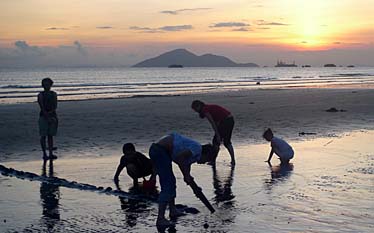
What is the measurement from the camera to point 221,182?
34.6 feet

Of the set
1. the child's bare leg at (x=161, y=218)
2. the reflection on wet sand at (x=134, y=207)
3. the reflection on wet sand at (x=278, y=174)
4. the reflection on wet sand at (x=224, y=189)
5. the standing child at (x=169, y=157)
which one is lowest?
the reflection on wet sand at (x=134, y=207)

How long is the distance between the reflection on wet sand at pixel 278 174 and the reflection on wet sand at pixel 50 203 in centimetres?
354

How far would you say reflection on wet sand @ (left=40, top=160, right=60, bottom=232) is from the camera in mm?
7840

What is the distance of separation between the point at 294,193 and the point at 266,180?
1.18 m

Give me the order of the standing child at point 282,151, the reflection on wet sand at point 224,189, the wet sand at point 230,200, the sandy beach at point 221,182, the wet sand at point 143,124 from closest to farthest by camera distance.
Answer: the wet sand at point 230,200, the sandy beach at point 221,182, the reflection on wet sand at point 224,189, the standing child at point 282,151, the wet sand at point 143,124

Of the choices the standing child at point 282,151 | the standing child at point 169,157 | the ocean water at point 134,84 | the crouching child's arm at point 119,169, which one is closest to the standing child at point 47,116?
the crouching child's arm at point 119,169

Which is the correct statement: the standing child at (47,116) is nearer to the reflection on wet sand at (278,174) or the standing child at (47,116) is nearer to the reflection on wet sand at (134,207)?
the reflection on wet sand at (134,207)

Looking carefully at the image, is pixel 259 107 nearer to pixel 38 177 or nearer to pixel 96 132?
pixel 96 132

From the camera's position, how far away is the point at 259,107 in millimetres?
28094

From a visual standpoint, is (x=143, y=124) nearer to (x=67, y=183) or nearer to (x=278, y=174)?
(x=278, y=174)

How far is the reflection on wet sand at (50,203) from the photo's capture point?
7840 mm

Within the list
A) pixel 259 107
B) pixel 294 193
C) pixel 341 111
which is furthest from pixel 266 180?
pixel 259 107

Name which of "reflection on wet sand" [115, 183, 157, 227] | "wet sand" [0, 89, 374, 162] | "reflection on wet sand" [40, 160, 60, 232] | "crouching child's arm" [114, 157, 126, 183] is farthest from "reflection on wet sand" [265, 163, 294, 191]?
"wet sand" [0, 89, 374, 162]

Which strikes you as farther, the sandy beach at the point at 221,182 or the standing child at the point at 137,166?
the standing child at the point at 137,166
